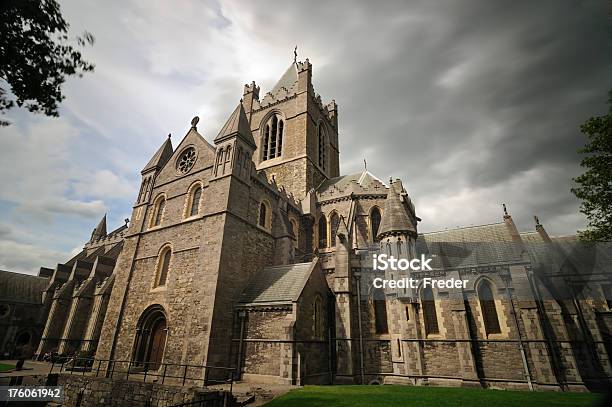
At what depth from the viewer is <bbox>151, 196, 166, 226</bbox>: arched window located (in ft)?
67.6

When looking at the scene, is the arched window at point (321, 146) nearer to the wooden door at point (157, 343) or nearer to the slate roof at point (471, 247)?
the slate roof at point (471, 247)

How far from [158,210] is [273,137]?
1560 cm

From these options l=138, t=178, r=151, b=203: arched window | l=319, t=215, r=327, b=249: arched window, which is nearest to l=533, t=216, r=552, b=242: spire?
l=319, t=215, r=327, b=249: arched window

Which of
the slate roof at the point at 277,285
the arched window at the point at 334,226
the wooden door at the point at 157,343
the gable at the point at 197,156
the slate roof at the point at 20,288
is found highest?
the gable at the point at 197,156

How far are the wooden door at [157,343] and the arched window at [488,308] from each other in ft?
58.1

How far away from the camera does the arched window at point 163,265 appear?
1822 cm

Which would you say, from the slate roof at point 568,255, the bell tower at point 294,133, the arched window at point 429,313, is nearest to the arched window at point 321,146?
the bell tower at point 294,133

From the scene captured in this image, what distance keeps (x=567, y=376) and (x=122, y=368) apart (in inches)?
919

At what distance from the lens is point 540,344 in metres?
14.7

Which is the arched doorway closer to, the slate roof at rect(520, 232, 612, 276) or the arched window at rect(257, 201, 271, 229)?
the arched window at rect(257, 201, 271, 229)

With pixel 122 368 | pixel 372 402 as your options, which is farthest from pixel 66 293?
pixel 372 402

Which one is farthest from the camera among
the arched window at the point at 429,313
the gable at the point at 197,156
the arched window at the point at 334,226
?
the arched window at the point at 334,226

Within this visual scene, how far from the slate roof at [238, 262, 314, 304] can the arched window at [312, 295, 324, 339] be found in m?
1.59

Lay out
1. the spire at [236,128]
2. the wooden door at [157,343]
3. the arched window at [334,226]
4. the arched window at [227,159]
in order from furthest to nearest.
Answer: the arched window at [334,226]
the spire at [236,128]
the arched window at [227,159]
the wooden door at [157,343]
